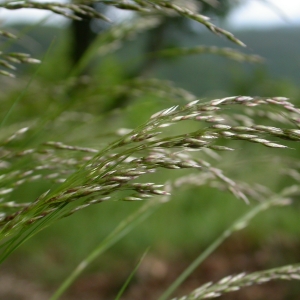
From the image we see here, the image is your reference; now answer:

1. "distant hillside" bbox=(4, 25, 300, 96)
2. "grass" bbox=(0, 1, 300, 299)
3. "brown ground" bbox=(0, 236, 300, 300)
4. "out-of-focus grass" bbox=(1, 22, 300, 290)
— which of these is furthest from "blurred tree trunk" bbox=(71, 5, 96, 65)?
"grass" bbox=(0, 1, 300, 299)

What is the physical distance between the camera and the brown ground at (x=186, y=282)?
325cm

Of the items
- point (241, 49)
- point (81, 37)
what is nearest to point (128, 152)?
point (81, 37)

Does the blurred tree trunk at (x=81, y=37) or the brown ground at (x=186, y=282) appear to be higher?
the blurred tree trunk at (x=81, y=37)

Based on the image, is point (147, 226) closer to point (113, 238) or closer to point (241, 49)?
point (113, 238)

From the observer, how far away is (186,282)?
12.5ft

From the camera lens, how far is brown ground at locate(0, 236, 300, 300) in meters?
3.25

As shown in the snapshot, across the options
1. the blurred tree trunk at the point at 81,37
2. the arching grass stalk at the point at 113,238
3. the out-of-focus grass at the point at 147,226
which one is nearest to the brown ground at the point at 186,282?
the out-of-focus grass at the point at 147,226

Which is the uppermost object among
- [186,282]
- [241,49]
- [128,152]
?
[241,49]

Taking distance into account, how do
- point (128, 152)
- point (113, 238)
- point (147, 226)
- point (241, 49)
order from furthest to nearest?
point (241, 49) → point (147, 226) → point (113, 238) → point (128, 152)

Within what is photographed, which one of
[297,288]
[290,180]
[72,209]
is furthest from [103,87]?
[290,180]

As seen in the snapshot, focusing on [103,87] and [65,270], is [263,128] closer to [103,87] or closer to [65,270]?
[103,87]

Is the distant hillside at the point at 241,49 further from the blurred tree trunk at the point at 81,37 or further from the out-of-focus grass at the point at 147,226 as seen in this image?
the out-of-focus grass at the point at 147,226

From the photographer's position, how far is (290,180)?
17.9ft

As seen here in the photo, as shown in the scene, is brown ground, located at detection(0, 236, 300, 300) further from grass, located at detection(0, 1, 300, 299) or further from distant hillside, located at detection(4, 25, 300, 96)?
grass, located at detection(0, 1, 300, 299)
